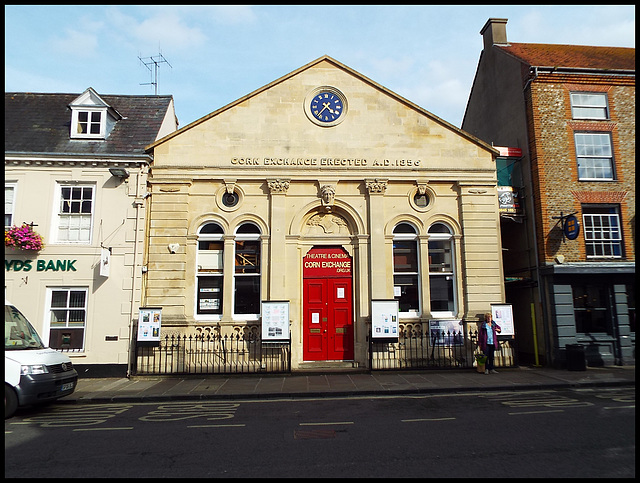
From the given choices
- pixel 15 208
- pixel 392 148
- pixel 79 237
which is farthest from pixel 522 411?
pixel 15 208

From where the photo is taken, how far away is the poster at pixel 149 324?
1266 cm

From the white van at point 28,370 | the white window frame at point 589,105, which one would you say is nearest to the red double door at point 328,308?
the white van at point 28,370

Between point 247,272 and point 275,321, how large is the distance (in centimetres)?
200

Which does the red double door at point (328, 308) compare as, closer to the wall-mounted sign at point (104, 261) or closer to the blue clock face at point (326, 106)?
the blue clock face at point (326, 106)

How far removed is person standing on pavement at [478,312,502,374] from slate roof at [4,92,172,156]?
11649mm

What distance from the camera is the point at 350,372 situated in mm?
12984

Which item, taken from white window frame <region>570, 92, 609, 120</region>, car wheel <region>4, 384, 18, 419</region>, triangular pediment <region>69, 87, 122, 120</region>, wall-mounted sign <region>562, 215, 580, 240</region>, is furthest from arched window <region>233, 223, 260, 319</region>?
white window frame <region>570, 92, 609, 120</region>

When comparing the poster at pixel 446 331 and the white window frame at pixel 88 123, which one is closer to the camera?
the poster at pixel 446 331

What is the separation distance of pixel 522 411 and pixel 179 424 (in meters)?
6.24

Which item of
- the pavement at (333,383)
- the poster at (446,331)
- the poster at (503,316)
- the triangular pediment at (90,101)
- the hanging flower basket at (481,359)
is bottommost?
the pavement at (333,383)

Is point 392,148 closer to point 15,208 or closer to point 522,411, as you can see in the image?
point 522,411

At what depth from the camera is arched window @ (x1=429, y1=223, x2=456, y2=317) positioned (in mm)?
14234

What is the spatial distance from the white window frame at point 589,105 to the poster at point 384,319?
9413mm

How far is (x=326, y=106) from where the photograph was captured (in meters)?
14.7
